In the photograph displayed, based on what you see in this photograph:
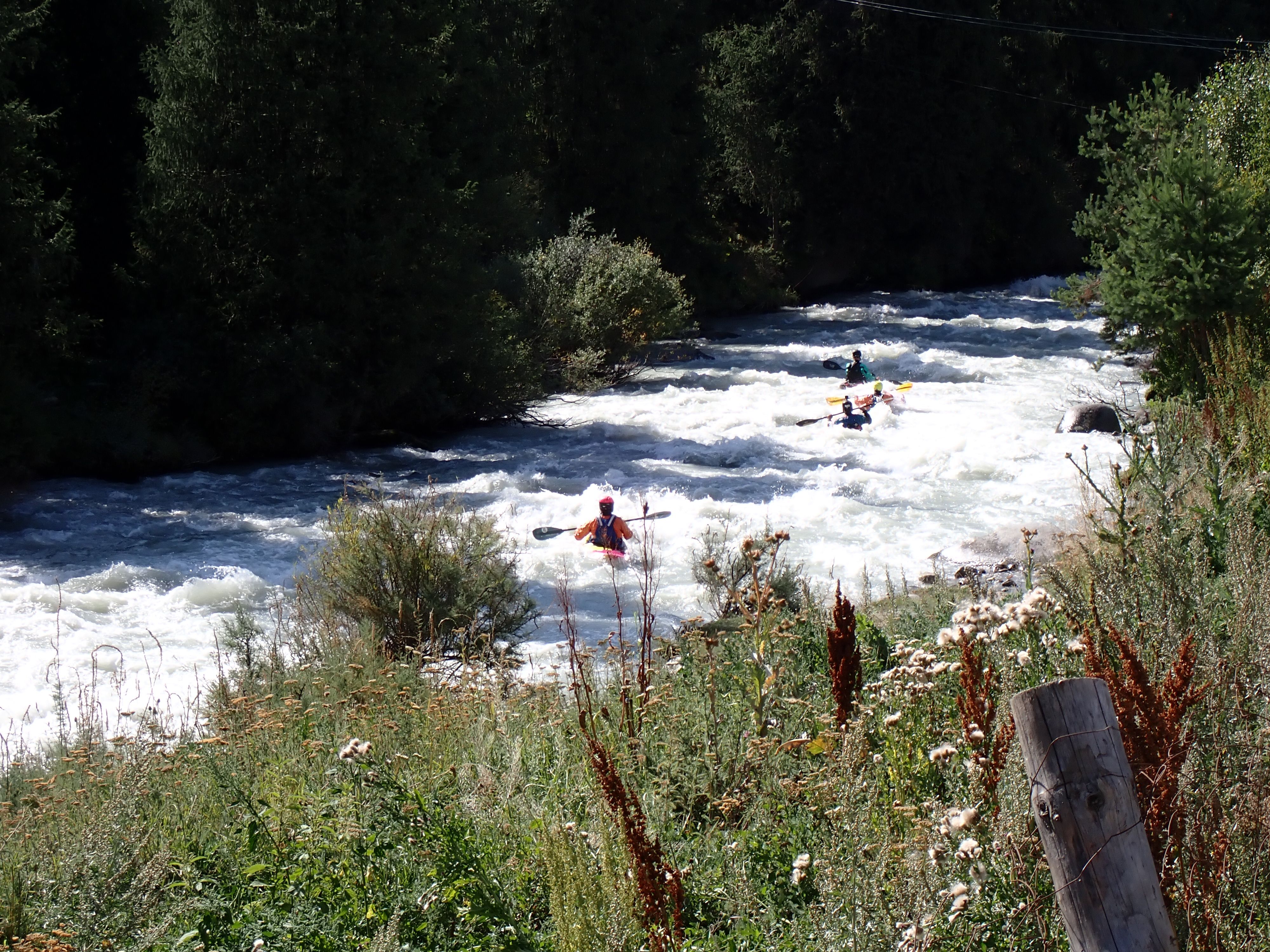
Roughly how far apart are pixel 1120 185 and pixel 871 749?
49.7ft

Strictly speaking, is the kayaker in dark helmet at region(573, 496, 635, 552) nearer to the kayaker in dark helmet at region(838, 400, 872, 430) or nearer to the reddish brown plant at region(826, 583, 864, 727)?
the kayaker in dark helmet at region(838, 400, 872, 430)

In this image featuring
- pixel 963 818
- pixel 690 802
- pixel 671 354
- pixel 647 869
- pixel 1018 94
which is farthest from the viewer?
pixel 1018 94

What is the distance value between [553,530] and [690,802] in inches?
370

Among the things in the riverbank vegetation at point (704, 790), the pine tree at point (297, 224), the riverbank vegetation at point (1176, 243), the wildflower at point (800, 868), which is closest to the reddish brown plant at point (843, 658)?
the riverbank vegetation at point (704, 790)

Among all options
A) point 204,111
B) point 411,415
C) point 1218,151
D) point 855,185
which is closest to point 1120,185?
point 1218,151

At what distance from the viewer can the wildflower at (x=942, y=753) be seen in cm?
333

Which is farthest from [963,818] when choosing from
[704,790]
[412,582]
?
[412,582]

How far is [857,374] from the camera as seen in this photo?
2200cm

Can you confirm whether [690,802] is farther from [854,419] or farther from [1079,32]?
[1079,32]

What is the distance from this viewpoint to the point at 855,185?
1596 inches

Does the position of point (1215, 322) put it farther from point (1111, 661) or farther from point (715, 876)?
point (715, 876)

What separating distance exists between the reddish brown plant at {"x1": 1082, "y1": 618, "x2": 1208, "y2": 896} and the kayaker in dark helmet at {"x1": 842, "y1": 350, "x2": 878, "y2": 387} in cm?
1904

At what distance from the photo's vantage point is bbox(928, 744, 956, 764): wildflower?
333cm

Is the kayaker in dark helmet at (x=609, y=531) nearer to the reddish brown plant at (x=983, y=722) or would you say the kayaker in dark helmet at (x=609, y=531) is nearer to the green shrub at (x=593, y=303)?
the reddish brown plant at (x=983, y=722)
